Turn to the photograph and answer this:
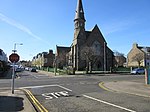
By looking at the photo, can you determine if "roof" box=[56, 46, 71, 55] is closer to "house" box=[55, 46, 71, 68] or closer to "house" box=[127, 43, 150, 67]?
"house" box=[55, 46, 71, 68]

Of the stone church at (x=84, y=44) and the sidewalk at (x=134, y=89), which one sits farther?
the stone church at (x=84, y=44)

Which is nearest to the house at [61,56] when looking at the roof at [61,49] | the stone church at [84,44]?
the roof at [61,49]

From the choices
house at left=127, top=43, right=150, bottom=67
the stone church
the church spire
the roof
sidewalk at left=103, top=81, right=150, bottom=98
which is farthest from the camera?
the roof

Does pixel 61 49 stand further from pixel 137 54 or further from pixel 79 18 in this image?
pixel 137 54

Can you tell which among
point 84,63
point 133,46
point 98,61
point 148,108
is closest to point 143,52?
point 133,46

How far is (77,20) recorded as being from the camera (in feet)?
229

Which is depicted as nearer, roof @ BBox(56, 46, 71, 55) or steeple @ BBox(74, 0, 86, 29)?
steeple @ BBox(74, 0, 86, 29)

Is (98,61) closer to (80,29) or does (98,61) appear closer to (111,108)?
(80,29)

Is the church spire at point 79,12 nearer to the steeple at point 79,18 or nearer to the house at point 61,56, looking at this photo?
the steeple at point 79,18

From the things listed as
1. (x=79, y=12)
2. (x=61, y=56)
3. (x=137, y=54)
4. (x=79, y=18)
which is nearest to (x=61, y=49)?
(x=61, y=56)

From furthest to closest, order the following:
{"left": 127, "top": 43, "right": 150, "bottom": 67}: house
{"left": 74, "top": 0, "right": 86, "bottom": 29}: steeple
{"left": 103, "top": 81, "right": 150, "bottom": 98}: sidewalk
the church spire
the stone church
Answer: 1. {"left": 127, "top": 43, "right": 150, "bottom": 67}: house
2. the church spire
3. {"left": 74, "top": 0, "right": 86, "bottom": 29}: steeple
4. the stone church
5. {"left": 103, "top": 81, "right": 150, "bottom": 98}: sidewalk

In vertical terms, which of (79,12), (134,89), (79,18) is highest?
(79,12)

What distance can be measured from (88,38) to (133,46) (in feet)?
96.7

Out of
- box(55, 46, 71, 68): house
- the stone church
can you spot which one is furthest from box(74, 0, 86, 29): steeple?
box(55, 46, 71, 68): house
